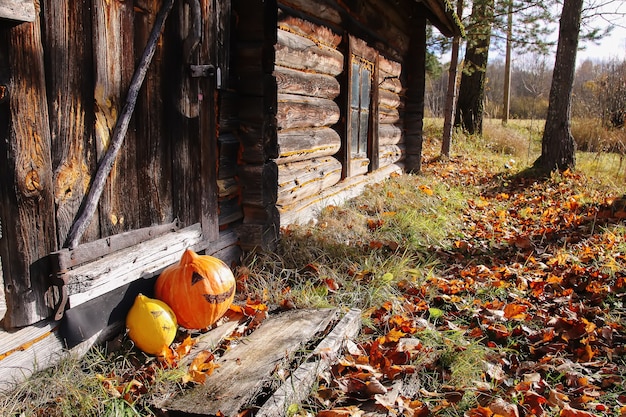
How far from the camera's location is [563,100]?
9.15m

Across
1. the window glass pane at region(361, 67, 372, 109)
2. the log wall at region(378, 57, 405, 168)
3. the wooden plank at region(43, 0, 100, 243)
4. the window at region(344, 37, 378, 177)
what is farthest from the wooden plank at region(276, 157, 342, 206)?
the wooden plank at region(43, 0, 100, 243)

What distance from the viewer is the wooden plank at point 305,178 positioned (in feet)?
16.2

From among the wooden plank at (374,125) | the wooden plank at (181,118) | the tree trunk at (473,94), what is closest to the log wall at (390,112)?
the wooden plank at (374,125)

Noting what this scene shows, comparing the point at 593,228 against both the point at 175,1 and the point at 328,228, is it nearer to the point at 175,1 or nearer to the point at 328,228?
the point at 328,228

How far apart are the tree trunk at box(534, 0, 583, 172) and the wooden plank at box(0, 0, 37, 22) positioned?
8844 millimetres

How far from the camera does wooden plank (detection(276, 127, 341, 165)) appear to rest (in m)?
4.90

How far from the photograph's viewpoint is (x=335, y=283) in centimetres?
390

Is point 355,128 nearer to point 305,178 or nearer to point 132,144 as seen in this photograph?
point 305,178

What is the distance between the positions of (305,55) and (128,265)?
319 centimetres

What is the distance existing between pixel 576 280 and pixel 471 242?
52.5 inches

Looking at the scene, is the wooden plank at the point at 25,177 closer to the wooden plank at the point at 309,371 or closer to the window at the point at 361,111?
the wooden plank at the point at 309,371

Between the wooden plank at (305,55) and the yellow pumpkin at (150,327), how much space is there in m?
2.68

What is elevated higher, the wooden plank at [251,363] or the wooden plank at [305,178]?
the wooden plank at [305,178]

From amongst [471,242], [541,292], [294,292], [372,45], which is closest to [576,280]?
[541,292]
